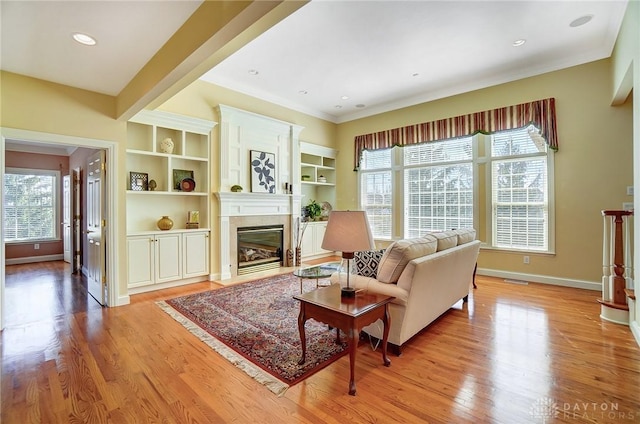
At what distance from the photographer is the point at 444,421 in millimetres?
1688

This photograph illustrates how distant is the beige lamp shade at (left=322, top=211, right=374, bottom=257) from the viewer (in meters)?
2.07

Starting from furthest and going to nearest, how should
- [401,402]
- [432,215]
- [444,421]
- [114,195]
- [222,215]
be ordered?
[432,215] → [222,215] → [114,195] → [401,402] → [444,421]

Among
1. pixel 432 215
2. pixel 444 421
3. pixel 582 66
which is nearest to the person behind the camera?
pixel 444 421

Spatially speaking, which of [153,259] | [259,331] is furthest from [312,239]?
[259,331]

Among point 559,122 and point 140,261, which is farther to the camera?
point 559,122

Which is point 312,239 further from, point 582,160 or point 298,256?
point 582,160

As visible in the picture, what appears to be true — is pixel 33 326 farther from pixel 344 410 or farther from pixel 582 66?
pixel 582 66

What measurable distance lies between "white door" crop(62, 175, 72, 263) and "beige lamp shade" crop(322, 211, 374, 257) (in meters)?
6.25

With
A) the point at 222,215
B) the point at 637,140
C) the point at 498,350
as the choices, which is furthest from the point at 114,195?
the point at 637,140

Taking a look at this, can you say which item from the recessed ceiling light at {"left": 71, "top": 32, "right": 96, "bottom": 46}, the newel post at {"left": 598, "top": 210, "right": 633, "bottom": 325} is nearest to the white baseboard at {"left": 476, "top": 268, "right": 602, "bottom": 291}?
the newel post at {"left": 598, "top": 210, "right": 633, "bottom": 325}

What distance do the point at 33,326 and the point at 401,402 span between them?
368 centimetres

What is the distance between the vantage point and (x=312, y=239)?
662 cm

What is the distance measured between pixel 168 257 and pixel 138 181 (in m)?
1.18

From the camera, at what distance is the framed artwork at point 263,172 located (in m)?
5.33
